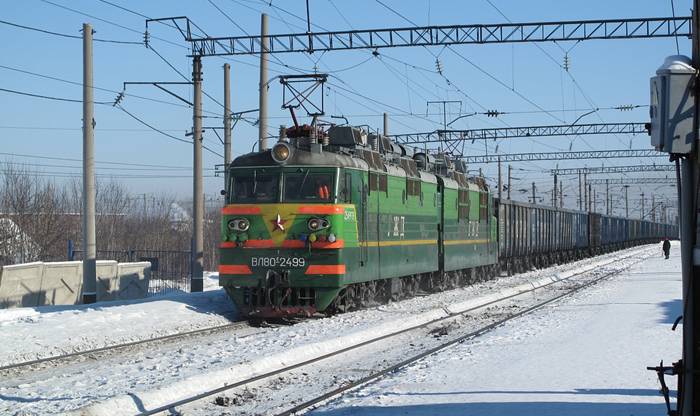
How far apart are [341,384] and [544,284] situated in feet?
74.3

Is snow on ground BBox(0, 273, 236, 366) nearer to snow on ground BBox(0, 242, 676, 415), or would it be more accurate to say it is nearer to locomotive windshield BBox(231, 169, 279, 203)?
snow on ground BBox(0, 242, 676, 415)

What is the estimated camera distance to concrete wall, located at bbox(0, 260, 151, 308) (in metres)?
25.9

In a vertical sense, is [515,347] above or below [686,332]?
below

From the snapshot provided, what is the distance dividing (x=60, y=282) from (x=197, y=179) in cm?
679

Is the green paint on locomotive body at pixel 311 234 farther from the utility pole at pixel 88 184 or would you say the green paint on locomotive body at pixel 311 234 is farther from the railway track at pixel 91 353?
the utility pole at pixel 88 184

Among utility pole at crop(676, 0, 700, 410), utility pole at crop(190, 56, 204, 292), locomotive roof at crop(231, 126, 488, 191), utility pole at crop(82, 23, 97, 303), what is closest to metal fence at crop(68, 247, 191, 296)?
utility pole at crop(190, 56, 204, 292)

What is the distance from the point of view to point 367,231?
19.1 m

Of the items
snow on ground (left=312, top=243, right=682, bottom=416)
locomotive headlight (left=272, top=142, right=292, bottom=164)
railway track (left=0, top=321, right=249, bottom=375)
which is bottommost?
railway track (left=0, top=321, right=249, bottom=375)

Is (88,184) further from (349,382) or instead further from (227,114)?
(349,382)

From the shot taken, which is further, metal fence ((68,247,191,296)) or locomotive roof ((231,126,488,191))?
metal fence ((68,247,191,296))

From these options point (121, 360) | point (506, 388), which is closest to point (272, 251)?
point (121, 360)

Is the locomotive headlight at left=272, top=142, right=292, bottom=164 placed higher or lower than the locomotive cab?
higher

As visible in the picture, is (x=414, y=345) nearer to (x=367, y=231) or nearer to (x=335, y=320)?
(x=335, y=320)

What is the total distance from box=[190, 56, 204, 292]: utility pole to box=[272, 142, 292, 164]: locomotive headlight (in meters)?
6.90
